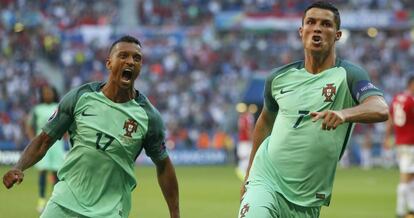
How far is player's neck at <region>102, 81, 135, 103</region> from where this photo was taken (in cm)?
712

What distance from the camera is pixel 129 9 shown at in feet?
146

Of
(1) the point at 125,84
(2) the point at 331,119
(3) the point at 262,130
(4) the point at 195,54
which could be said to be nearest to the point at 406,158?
(3) the point at 262,130

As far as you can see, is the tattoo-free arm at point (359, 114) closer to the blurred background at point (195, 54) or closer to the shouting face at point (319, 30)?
the shouting face at point (319, 30)

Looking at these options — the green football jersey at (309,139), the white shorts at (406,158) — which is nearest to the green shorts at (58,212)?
the green football jersey at (309,139)

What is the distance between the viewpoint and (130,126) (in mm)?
7082

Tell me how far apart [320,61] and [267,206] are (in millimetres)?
1171

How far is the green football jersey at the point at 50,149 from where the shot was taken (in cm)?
1631

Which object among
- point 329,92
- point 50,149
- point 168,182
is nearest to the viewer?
point 329,92

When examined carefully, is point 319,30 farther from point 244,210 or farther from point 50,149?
point 50,149

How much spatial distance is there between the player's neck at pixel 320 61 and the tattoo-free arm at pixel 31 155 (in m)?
2.04

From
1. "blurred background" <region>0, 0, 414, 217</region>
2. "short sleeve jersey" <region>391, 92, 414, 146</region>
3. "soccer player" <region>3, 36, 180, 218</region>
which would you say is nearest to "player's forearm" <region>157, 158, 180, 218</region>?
"soccer player" <region>3, 36, 180, 218</region>

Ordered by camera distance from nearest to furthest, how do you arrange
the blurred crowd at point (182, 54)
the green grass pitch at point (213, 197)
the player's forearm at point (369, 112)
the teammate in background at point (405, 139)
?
1. the player's forearm at point (369, 112)
2. the teammate in background at point (405, 139)
3. the green grass pitch at point (213, 197)
4. the blurred crowd at point (182, 54)

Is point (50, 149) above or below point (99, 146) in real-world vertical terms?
below

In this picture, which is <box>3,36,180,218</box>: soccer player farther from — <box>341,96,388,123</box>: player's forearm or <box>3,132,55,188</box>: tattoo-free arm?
<box>341,96,388,123</box>: player's forearm
